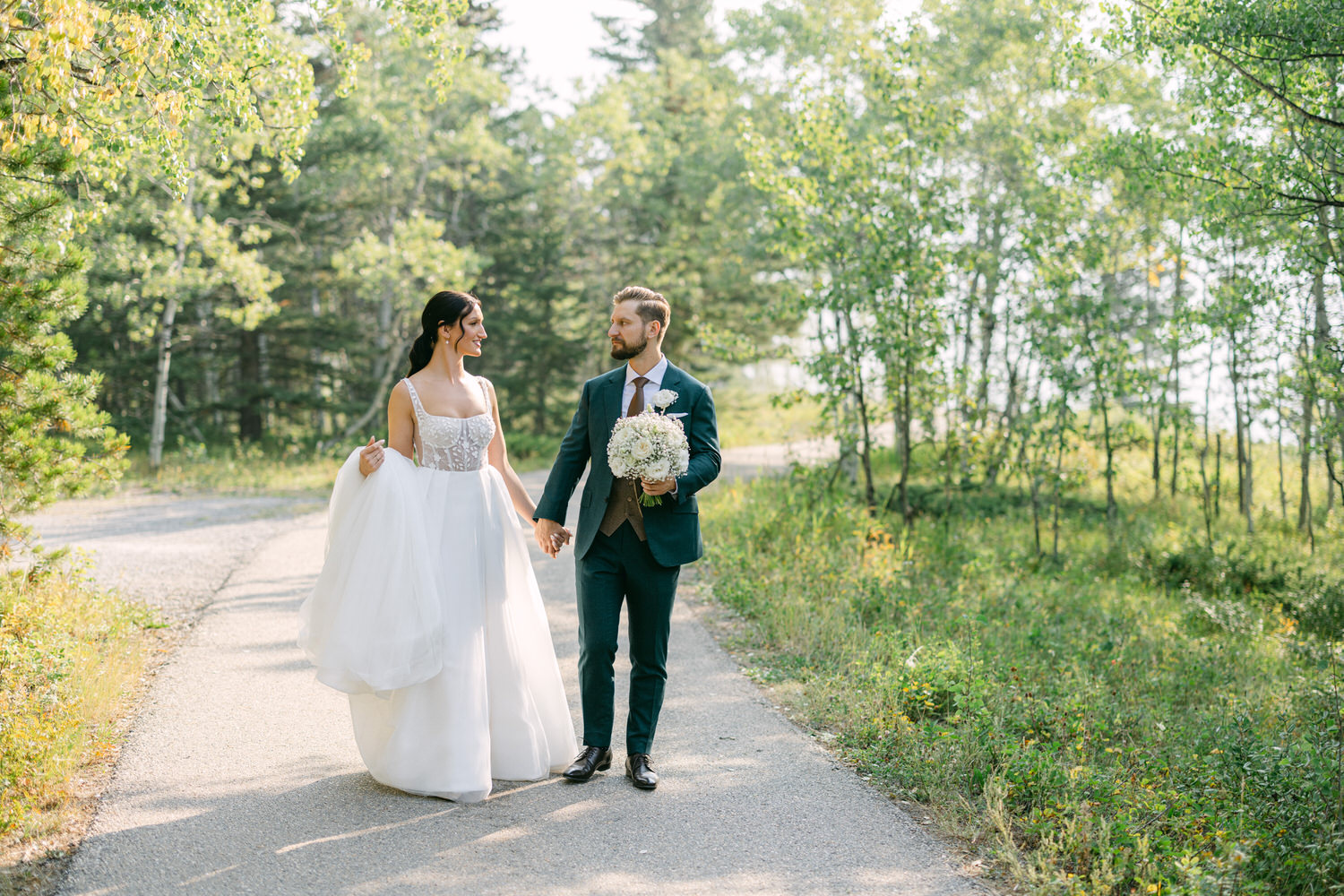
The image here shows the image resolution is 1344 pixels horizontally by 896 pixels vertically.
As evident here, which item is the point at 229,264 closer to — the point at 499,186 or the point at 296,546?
the point at 296,546

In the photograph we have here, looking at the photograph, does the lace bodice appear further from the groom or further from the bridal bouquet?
the bridal bouquet

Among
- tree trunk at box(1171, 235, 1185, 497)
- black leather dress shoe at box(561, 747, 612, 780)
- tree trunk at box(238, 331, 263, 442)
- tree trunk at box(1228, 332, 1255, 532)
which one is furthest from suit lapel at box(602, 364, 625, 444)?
tree trunk at box(238, 331, 263, 442)

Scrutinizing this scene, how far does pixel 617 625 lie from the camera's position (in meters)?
4.75

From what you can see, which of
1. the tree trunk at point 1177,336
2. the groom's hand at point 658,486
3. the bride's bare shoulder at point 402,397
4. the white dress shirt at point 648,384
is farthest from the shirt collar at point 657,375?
the tree trunk at point 1177,336

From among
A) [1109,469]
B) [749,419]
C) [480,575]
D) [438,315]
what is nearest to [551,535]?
[480,575]

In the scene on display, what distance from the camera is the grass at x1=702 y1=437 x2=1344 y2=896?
13.1 feet

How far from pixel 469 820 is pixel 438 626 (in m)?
0.85

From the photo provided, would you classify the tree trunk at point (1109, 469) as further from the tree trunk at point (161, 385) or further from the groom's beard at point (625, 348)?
the tree trunk at point (161, 385)

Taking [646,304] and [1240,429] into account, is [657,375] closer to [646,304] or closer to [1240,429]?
[646,304]

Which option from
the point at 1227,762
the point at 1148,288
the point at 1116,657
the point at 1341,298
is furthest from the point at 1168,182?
the point at 1148,288

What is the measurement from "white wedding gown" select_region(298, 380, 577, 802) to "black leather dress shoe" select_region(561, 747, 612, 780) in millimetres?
95

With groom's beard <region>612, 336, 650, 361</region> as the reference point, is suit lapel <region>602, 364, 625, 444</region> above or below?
below

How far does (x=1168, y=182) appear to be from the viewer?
976 cm

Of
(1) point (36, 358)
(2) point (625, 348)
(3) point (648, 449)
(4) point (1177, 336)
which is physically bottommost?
(3) point (648, 449)
